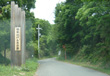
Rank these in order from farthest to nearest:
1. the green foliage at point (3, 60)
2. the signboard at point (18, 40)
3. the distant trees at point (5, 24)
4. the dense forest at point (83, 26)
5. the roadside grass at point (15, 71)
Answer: the distant trees at point (5, 24)
the green foliage at point (3, 60)
the dense forest at point (83, 26)
the signboard at point (18, 40)
the roadside grass at point (15, 71)

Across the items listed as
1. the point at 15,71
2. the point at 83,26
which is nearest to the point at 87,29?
the point at 83,26

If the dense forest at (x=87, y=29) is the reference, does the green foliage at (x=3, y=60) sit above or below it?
below

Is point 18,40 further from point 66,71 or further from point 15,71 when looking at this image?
point 66,71

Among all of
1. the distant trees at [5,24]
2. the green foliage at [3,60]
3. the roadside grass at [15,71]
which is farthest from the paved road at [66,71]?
the distant trees at [5,24]

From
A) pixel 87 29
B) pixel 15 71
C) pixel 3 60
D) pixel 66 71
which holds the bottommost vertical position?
pixel 66 71

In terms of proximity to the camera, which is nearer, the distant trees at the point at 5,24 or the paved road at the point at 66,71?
the paved road at the point at 66,71

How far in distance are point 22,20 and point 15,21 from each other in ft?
2.66

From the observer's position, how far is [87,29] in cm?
2591

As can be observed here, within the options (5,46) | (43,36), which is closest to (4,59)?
(5,46)

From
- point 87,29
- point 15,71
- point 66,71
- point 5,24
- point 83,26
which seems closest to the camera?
point 15,71

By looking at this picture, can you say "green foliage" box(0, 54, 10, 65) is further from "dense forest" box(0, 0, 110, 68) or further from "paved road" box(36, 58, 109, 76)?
"paved road" box(36, 58, 109, 76)

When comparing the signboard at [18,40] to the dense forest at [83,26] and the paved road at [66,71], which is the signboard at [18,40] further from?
the paved road at [66,71]

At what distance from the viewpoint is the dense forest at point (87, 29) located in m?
16.0

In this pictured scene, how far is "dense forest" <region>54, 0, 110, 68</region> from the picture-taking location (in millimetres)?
15961
